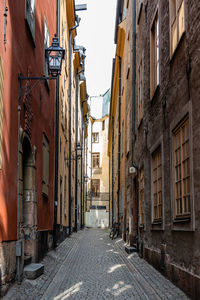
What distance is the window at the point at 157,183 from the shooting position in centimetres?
1055

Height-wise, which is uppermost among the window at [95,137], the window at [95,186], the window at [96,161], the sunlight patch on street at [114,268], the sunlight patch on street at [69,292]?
the window at [95,137]

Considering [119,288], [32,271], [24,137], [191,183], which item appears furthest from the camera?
[24,137]

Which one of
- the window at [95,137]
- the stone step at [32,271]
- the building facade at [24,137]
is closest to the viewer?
the building facade at [24,137]

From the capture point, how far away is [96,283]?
28.9ft

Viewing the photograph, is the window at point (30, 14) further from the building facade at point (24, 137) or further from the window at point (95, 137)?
the window at point (95, 137)

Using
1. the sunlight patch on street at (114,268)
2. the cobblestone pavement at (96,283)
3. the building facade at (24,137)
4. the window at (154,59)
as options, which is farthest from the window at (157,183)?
the building facade at (24,137)

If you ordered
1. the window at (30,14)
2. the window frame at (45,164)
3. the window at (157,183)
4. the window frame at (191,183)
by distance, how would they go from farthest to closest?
the window frame at (45,164) → the window at (157,183) → the window at (30,14) → the window frame at (191,183)

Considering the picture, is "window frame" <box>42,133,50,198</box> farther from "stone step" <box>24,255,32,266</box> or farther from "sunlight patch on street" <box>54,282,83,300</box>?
"sunlight patch on street" <box>54,282,83,300</box>

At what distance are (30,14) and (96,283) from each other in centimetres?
564

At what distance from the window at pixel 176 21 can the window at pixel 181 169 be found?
5.43ft

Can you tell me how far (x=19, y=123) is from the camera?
8.49m

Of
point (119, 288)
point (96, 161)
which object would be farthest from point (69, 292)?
point (96, 161)

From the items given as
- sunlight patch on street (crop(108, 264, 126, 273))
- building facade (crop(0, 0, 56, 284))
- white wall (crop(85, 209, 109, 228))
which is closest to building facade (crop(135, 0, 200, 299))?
sunlight patch on street (crop(108, 264, 126, 273))

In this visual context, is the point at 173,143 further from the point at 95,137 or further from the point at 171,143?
the point at 95,137
